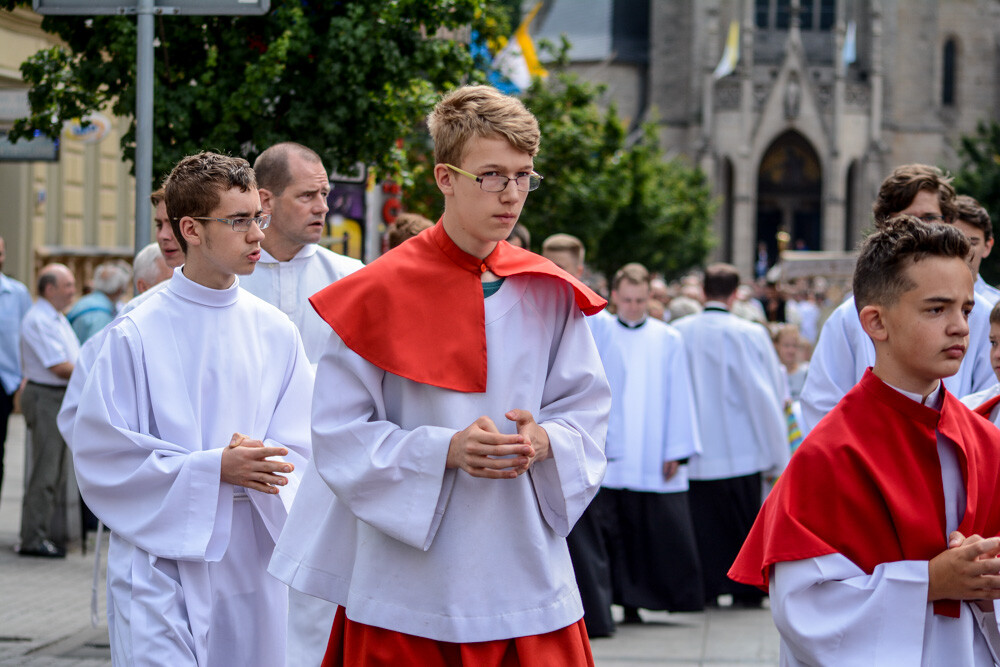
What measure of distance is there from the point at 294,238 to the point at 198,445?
4.59 feet

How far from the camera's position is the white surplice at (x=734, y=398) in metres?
10.1

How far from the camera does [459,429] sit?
11.5ft

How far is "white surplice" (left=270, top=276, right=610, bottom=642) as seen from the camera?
342 cm

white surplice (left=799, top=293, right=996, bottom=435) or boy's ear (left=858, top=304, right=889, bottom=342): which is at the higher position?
boy's ear (left=858, top=304, right=889, bottom=342)

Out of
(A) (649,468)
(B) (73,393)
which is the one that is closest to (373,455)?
(B) (73,393)

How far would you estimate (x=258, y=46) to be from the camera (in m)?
8.27

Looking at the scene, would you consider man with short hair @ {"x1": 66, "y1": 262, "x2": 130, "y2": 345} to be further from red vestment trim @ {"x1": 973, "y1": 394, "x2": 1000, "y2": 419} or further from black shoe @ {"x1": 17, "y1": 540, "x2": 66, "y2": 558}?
red vestment trim @ {"x1": 973, "y1": 394, "x2": 1000, "y2": 419}

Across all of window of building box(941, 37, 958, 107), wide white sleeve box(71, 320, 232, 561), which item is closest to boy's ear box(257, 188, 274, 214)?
wide white sleeve box(71, 320, 232, 561)

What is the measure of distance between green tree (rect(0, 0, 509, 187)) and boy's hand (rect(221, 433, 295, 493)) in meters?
4.04

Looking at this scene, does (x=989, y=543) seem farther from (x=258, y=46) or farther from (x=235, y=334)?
(x=258, y=46)

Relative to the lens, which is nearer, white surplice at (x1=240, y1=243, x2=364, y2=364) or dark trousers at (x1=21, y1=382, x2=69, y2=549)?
white surplice at (x1=240, y1=243, x2=364, y2=364)

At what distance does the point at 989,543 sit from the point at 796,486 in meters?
0.45

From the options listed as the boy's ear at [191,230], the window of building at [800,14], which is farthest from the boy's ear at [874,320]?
the window of building at [800,14]

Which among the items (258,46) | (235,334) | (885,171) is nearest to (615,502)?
(258,46)
